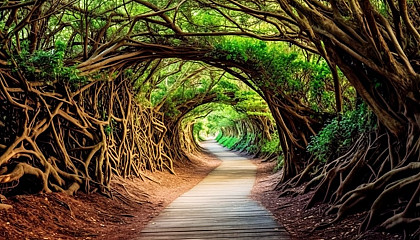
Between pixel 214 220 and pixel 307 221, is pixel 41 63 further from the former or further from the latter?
pixel 307 221

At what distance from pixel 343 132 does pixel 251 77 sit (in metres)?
3.31

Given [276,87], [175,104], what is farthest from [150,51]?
[175,104]

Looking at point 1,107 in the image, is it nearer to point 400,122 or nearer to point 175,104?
point 400,122

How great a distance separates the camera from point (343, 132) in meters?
7.76

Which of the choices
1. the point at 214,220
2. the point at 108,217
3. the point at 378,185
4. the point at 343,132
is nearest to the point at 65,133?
the point at 108,217

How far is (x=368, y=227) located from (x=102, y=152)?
229 inches

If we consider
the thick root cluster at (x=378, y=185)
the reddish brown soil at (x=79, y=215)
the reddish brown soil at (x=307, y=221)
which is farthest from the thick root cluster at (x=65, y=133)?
the thick root cluster at (x=378, y=185)

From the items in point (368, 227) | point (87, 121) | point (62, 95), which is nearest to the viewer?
point (368, 227)

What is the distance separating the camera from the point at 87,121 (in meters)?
8.41

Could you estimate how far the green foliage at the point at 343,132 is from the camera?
6.59 metres

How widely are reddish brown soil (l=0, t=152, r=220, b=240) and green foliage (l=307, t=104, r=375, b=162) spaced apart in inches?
141

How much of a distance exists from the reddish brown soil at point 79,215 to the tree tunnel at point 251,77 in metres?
0.35

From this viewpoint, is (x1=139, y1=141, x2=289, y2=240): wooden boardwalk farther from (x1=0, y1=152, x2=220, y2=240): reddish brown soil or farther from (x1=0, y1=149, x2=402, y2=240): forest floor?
(x1=0, y1=152, x2=220, y2=240): reddish brown soil

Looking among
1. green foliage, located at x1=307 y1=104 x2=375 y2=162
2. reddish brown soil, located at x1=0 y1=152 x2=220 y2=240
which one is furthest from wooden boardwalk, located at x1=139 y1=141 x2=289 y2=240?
green foliage, located at x1=307 y1=104 x2=375 y2=162
